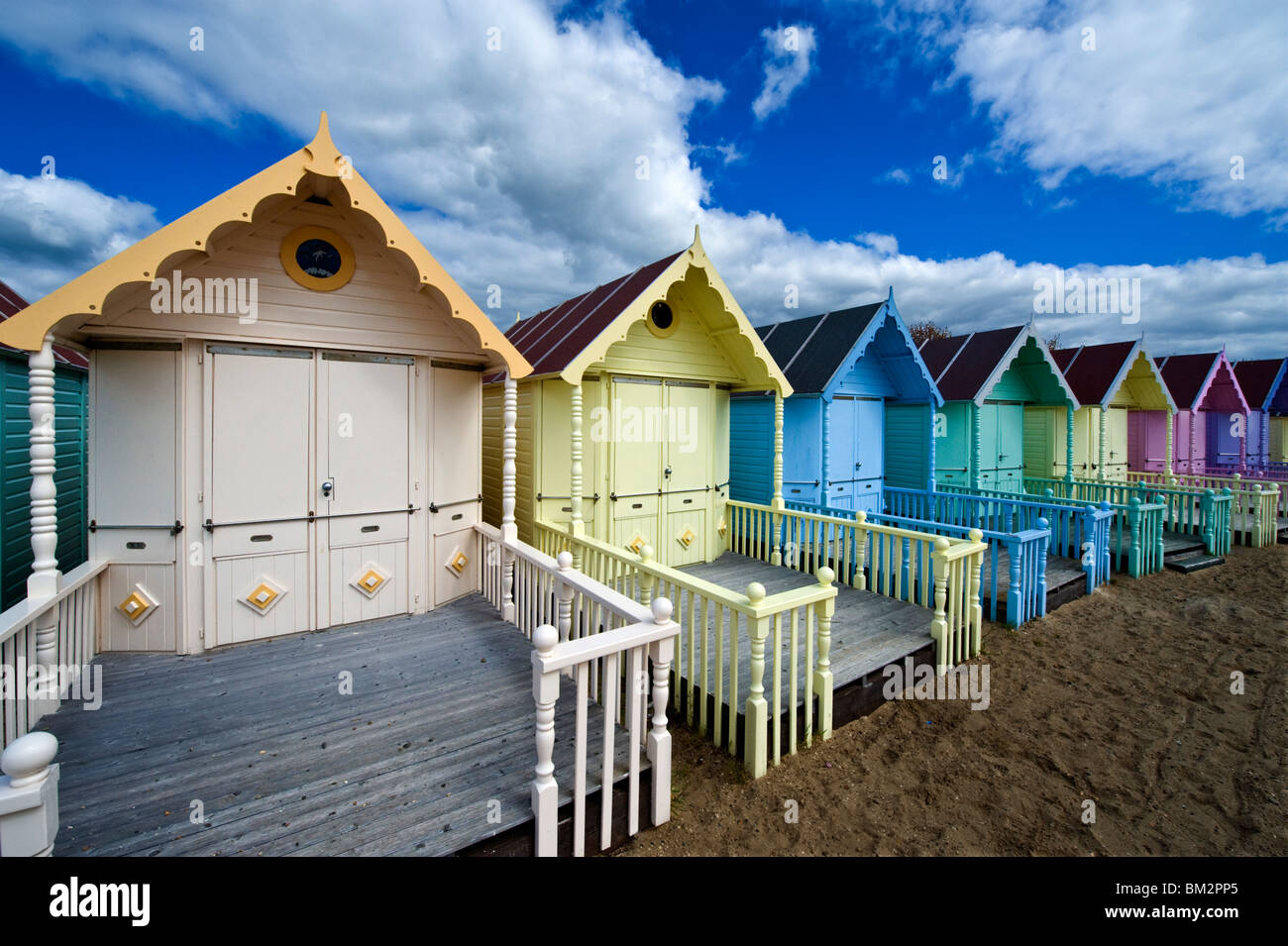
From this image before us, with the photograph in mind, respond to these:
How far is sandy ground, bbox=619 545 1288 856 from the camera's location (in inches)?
140

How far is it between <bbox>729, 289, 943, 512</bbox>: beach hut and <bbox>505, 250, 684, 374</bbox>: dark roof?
3.45 meters

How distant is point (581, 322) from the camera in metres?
7.30

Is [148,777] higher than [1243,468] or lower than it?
lower

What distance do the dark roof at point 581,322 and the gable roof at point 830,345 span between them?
3.88 m

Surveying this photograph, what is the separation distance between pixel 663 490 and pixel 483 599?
294cm

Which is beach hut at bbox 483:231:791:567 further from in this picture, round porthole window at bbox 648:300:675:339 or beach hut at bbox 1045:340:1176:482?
beach hut at bbox 1045:340:1176:482

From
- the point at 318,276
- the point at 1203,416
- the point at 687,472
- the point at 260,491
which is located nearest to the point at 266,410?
the point at 260,491

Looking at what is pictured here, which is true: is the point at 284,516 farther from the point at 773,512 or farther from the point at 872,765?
the point at 773,512

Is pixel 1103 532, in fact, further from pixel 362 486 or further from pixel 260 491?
pixel 260 491

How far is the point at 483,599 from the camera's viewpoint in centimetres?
638

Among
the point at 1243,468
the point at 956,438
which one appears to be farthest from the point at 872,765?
the point at 1243,468

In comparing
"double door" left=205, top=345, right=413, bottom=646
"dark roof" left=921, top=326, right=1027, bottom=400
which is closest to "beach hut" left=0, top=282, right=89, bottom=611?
"double door" left=205, top=345, right=413, bottom=646
